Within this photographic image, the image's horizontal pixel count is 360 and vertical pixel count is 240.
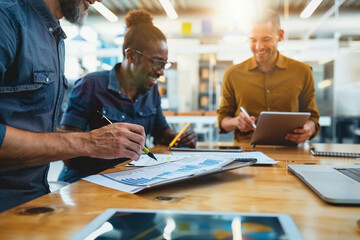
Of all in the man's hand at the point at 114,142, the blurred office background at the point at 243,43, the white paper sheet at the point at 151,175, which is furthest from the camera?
the blurred office background at the point at 243,43

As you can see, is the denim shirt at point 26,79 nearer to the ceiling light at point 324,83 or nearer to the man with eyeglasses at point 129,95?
the man with eyeglasses at point 129,95

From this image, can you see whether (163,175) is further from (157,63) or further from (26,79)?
(157,63)

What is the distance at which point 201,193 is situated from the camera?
2.39 feet

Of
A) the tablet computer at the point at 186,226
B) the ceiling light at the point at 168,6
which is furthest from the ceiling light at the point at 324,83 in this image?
the tablet computer at the point at 186,226

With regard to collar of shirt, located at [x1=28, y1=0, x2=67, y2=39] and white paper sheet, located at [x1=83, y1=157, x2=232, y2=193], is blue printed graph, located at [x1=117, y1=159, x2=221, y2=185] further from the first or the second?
collar of shirt, located at [x1=28, y1=0, x2=67, y2=39]

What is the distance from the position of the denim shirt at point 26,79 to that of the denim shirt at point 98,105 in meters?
0.37

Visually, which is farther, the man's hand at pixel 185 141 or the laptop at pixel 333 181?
the man's hand at pixel 185 141

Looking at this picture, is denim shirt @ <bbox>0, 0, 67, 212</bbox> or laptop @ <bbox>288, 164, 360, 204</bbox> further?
denim shirt @ <bbox>0, 0, 67, 212</bbox>

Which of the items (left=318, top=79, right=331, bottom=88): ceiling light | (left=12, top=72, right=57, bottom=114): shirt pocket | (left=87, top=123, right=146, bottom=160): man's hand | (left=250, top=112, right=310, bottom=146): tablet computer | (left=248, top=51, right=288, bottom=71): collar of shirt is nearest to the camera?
(left=87, top=123, right=146, bottom=160): man's hand

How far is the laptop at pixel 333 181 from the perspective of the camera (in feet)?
2.06

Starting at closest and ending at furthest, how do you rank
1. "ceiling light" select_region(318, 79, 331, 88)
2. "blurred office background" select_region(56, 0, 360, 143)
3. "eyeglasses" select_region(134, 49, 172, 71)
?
"eyeglasses" select_region(134, 49, 172, 71), "blurred office background" select_region(56, 0, 360, 143), "ceiling light" select_region(318, 79, 331, 88)

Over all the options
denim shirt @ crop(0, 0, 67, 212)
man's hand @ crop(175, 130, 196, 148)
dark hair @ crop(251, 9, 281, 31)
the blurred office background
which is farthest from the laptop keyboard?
the blurred office background

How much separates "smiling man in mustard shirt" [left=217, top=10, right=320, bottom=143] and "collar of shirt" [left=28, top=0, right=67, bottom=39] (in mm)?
1228

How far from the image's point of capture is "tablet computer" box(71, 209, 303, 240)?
0.44 m
